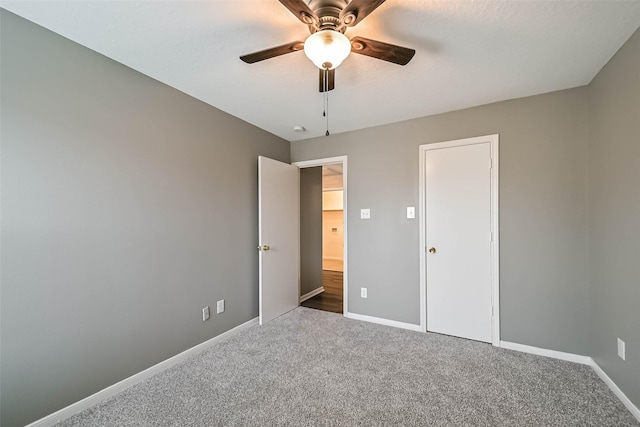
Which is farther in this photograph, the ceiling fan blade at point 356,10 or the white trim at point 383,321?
the white trim at point 383,321

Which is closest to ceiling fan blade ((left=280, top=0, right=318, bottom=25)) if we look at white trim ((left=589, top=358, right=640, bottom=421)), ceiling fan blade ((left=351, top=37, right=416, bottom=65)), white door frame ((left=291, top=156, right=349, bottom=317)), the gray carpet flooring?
ceiling fan blade ((left=351, top=37, right=416, bottom=65))

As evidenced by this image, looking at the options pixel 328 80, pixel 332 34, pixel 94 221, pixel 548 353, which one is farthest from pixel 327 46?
pixel 548 353

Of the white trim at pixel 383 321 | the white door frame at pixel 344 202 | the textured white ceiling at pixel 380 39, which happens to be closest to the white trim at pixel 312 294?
the white door frame at pixel 344 202

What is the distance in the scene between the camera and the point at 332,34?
130 cm

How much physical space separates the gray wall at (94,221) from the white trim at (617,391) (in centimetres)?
316

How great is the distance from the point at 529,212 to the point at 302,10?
2.51m

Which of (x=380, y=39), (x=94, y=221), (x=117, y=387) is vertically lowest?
(x=117, y=387)

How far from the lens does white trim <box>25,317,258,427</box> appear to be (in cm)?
158

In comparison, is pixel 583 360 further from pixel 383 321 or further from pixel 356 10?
pixel 356 10

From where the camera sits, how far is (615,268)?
1.85 m

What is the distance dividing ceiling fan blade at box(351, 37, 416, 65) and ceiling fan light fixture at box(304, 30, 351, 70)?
10 cm

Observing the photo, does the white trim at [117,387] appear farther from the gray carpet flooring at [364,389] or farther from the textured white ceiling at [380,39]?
the textured white ceiling at [380,39]

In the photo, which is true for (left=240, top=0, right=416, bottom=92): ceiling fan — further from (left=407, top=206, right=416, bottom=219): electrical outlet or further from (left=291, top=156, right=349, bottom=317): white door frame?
(left=291, top=156, right=349, bottom=317): white door frame

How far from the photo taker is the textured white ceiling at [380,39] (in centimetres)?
143
